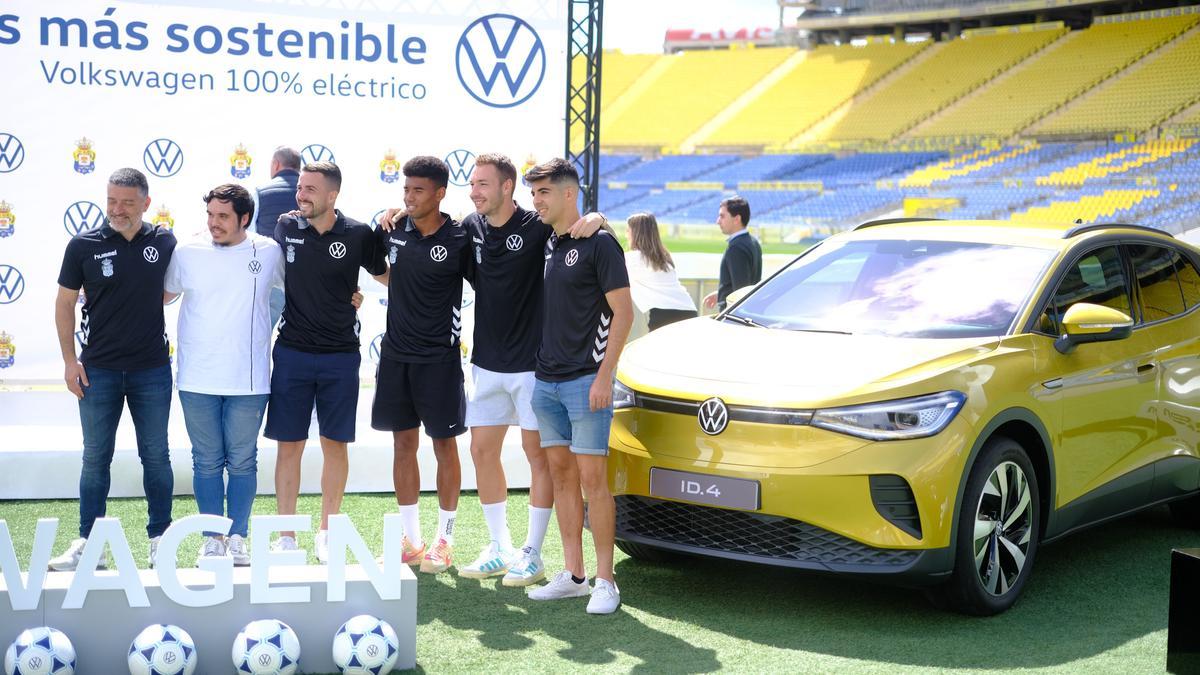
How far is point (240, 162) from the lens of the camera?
7.48 meters

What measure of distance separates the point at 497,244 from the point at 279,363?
109 centimetres

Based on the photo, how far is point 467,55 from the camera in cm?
773

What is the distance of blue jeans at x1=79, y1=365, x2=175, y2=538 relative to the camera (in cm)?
516

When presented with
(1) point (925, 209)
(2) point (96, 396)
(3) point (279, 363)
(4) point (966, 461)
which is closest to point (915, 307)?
(4) point (966, 461)

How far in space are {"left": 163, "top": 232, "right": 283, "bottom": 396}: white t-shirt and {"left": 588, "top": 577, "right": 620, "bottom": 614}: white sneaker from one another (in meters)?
1.66

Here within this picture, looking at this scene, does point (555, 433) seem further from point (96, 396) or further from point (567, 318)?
point (96, 396)

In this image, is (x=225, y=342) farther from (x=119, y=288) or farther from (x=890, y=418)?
(x=890, y=418)

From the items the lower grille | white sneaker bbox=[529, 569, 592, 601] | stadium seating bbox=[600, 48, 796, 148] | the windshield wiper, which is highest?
stadium seating bbox=[600, 48, 796, 148]

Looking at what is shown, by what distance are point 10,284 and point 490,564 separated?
12.3 ft

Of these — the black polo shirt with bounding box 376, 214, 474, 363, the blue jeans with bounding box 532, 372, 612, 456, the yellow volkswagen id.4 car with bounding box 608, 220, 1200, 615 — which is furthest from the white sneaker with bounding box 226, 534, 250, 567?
the yellow volkswagen id.4 car with bounding box 608, 220, 1200, 615

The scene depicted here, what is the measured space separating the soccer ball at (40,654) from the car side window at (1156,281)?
4.66 m

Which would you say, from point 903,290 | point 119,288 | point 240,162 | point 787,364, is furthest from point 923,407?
point 240,162

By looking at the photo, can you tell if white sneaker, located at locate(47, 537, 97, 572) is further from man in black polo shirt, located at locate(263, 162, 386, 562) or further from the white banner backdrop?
the white banner backdrop

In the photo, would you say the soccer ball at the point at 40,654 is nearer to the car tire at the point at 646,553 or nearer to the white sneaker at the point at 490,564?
the white sneaker at the point at 490,564
